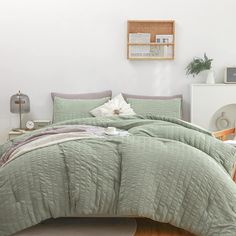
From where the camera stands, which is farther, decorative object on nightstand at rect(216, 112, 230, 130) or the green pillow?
decorative object on nightstand at rect(216, 112, 230, 130)

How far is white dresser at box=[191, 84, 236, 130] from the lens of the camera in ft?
18.6

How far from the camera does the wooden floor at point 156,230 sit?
2969 millimetres

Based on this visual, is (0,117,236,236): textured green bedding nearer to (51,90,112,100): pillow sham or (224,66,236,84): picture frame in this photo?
(51,90,112,100): pillow sham

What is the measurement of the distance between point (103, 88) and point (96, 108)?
0.55 m

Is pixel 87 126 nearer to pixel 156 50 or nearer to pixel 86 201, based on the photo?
pixel 86 201

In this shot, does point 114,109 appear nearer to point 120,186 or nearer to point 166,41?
point 166,41

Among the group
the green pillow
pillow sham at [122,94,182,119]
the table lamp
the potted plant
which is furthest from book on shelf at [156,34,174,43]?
the table lamp

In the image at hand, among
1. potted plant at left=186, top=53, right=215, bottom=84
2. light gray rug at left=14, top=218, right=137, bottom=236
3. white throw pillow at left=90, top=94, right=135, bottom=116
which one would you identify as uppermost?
potted plant at left=186, top=53, right=215, bottom=84

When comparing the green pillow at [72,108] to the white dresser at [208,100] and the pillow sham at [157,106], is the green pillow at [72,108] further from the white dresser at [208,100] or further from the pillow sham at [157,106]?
the white dresser at [208,100]

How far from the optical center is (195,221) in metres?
2.81

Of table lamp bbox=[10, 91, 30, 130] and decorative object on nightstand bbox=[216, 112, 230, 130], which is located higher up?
table lamp bbox=[10, 91, 30, 130]

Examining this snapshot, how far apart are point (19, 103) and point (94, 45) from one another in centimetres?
115

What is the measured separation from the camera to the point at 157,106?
5492 mm

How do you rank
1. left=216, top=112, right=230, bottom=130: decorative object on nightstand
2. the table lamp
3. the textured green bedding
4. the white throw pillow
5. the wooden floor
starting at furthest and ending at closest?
left=216, top=112, right=230, bottom=130: decorative object on nightstand, the table lamp, the white throw pillow, the wooden floor, the textured green bedding
